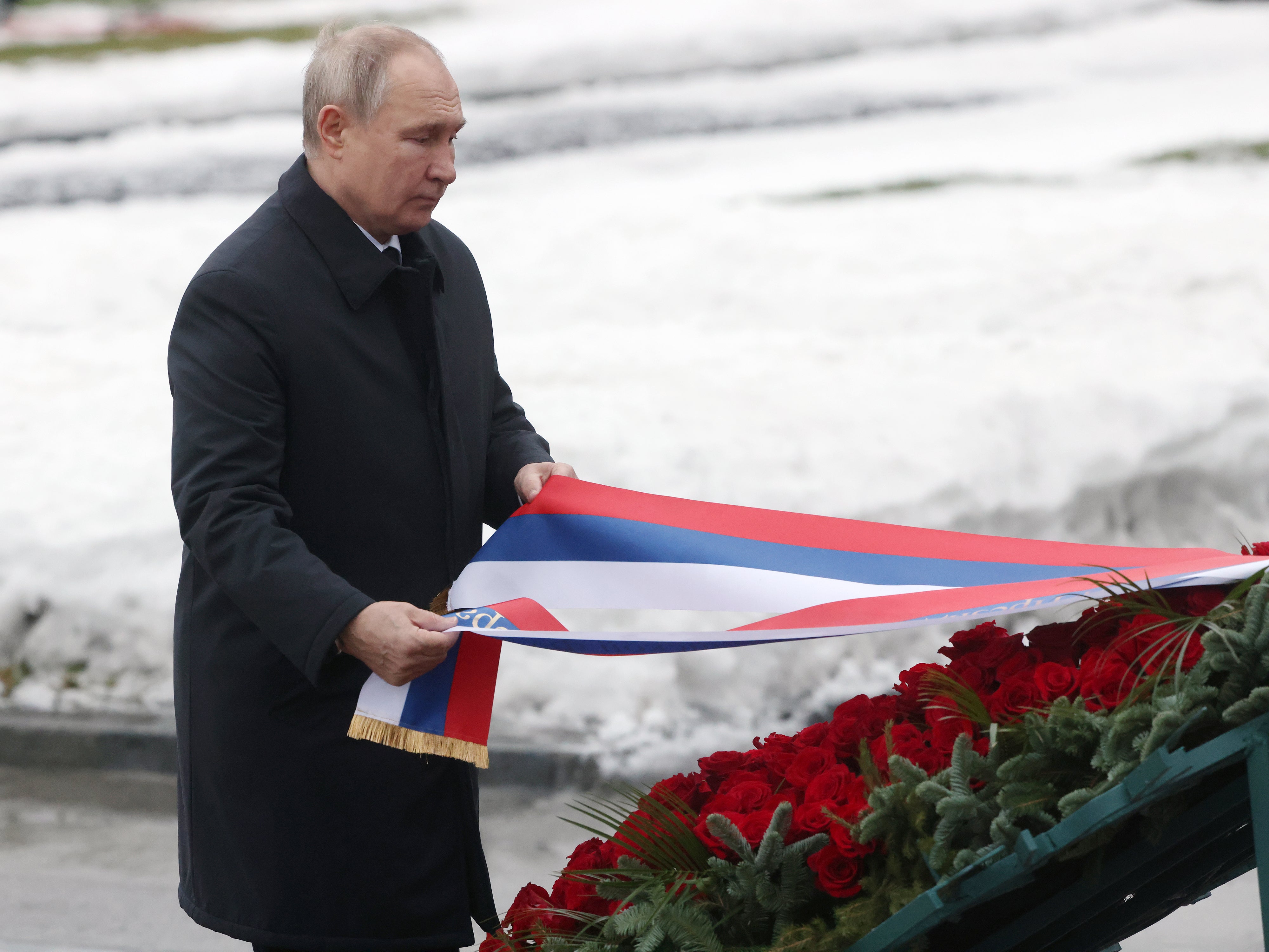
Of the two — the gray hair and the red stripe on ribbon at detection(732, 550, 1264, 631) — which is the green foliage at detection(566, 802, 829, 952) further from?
the gray hair

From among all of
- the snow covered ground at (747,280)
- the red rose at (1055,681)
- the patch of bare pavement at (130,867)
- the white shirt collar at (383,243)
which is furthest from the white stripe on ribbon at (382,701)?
the snow covered ground at (747,280)

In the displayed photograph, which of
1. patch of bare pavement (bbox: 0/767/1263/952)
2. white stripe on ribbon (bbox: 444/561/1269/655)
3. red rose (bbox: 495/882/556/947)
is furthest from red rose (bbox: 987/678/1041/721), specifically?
patch of bare pavement (bbox: 0/767/1263/952)

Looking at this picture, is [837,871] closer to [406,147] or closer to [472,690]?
[472,690]

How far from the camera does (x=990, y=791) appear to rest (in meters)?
1.56

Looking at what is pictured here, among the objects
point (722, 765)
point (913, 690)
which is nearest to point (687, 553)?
point (722, 765)

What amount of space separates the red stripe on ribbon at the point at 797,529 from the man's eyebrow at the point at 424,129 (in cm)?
65

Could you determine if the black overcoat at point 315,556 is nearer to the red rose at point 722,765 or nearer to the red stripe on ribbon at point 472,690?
the red stripe on ribbon at point 472,690

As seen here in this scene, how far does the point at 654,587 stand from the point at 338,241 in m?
0.80

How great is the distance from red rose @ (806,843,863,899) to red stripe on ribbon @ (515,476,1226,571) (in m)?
0.69

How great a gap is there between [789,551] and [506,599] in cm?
52

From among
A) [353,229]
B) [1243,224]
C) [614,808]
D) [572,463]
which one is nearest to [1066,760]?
[614,808]

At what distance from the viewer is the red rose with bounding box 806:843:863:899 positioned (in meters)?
1.64

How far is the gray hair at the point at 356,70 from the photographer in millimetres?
1947

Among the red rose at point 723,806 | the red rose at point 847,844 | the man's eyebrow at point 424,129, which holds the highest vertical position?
the man's eyebrow at point 424,129
